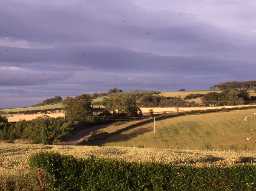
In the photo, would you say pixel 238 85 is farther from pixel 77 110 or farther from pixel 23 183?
pixel 23 183

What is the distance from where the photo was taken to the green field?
4912 cm

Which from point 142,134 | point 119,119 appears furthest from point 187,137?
point 119,119

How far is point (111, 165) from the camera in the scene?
14.4 m

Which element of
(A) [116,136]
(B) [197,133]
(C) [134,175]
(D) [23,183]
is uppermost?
(C) [134,175]

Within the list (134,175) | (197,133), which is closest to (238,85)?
(197,133)

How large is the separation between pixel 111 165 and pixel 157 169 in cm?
115

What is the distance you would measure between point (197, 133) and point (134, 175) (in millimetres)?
40856

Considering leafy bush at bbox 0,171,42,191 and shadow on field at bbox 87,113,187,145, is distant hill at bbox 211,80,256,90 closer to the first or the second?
shadow on field at bbox 87,113,187,145

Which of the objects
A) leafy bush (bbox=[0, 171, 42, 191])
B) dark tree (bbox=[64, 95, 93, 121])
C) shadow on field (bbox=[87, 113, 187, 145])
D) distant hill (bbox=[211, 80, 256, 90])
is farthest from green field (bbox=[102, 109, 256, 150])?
distant hill (bbox=[211, 80, 256, 90])

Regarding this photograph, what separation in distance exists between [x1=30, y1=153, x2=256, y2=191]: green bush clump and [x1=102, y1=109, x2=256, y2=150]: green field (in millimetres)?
32142

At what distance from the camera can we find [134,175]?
1420 cm

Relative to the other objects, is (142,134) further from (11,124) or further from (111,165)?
(111,165)

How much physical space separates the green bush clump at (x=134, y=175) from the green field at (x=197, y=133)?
105 feet

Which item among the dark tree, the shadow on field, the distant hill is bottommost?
the shadow on field
